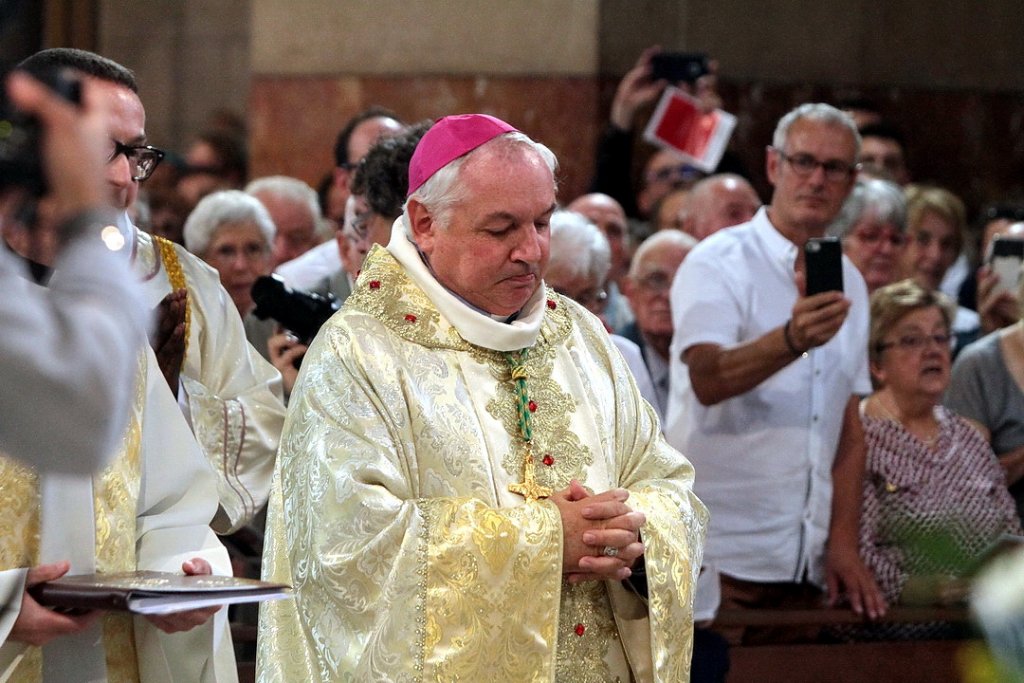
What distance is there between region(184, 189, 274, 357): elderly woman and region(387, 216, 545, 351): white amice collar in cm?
226

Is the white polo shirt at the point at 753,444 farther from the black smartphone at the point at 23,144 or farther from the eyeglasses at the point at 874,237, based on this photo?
the black smartphone at the point at 23,144

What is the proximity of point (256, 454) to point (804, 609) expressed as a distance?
2237mm

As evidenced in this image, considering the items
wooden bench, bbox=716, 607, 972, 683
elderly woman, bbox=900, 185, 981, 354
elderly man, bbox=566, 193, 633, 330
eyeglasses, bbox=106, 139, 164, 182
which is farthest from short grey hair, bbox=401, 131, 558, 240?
elderly woman, bbox=900, 185, 981, 354

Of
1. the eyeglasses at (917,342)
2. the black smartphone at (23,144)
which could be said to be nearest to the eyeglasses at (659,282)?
the eyeglasses at (917,342)

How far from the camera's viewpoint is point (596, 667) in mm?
3682

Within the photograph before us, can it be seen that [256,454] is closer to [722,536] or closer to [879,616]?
[722,536]

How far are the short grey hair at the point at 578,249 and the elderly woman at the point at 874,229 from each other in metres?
1.62

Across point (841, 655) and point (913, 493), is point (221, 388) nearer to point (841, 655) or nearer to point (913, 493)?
point (841, 655)

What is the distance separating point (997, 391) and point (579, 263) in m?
1.89

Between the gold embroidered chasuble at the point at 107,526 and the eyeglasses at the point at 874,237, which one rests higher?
the eyeglasses at the point at 874,237

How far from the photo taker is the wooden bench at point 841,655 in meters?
5.46

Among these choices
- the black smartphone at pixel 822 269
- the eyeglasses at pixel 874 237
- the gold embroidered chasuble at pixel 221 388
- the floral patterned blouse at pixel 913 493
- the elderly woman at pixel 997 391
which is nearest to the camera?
the gold embroidered chasuble at pixel 221 388

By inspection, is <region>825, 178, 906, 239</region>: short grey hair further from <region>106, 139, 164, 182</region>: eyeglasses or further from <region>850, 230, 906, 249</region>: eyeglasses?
<region>106, 139, 164, 182</region>: eyeglasses

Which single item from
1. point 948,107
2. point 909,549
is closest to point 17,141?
point 909,549
